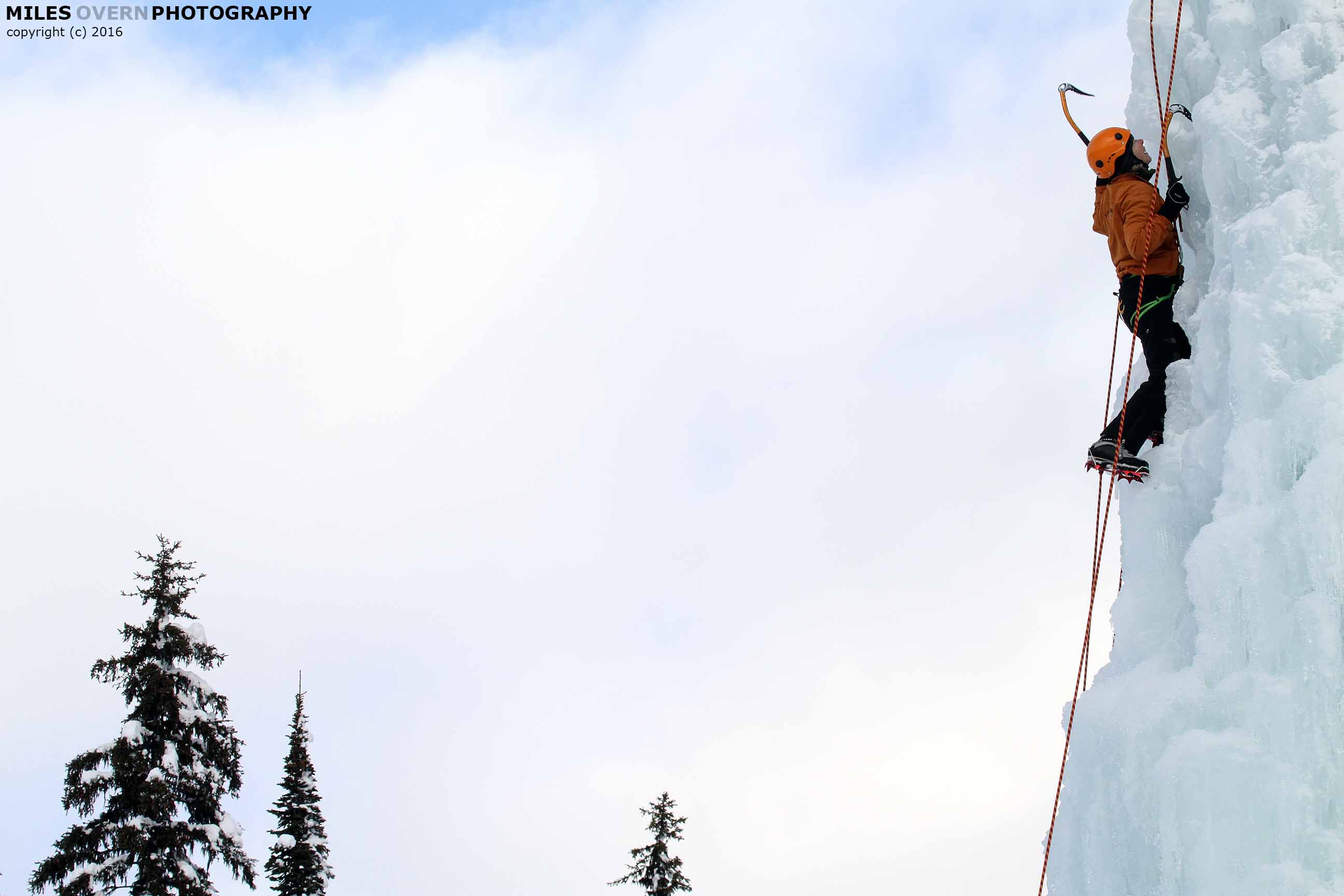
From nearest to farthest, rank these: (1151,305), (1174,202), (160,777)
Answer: (1174,202) → (1151,305) → (160,777)

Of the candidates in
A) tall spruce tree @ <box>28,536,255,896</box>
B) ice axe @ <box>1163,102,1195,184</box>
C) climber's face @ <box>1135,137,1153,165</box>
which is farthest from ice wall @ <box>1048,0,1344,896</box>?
tall spruce tree @ <box>28,536,255,896</box>

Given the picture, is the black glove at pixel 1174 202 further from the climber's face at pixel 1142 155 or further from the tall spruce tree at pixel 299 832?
the tall spruce tree at pixel 299 832

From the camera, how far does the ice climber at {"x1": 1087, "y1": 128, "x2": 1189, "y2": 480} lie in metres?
7.84

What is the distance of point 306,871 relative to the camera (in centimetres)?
2252

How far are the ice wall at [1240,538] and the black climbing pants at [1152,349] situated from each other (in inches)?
5.2

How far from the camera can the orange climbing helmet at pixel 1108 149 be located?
831 centimetres

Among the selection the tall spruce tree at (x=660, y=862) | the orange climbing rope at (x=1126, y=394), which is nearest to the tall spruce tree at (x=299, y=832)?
the tall spruce tree at (x=660, y=862)

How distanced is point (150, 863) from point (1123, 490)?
12.3 meters

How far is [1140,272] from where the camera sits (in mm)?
8125

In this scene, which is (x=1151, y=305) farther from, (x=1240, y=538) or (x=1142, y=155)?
(x=1240, y=538)

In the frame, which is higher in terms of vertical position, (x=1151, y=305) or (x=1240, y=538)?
(x=1151, y=305)

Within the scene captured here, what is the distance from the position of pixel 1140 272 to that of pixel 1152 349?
1.72ft

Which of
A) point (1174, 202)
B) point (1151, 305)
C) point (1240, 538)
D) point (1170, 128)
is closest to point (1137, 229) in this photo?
point (1174, 202)

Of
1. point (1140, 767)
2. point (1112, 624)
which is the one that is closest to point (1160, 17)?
point (1112, 624)
